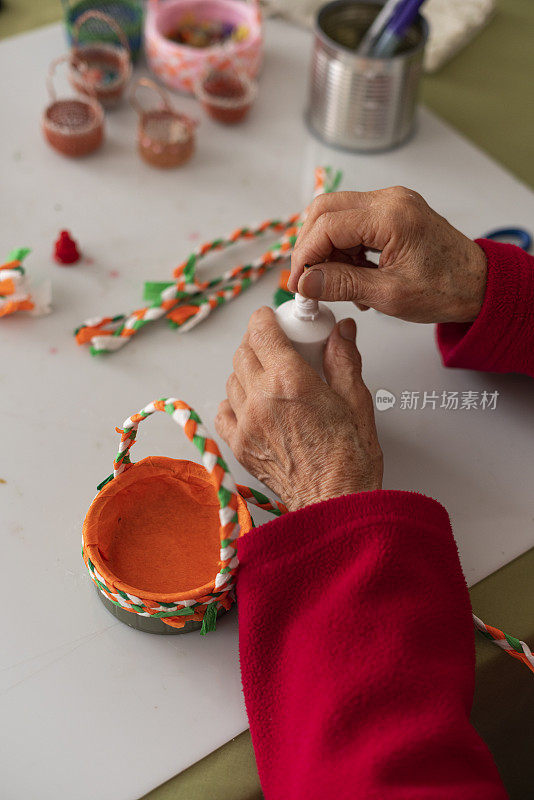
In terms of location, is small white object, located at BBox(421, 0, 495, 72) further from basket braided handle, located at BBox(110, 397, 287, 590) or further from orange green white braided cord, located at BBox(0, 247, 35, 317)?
basket braided handle, located at BBox(110, 397, 287, 590)

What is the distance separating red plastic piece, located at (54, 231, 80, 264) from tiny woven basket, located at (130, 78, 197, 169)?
22cm

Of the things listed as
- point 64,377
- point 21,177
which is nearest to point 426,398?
point 64,377

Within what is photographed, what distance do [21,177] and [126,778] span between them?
845mm

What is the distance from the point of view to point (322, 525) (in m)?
0.69

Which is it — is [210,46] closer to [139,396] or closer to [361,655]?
[139,396]

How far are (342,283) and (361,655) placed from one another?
1.24 ft

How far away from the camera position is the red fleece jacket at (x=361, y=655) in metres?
0.61

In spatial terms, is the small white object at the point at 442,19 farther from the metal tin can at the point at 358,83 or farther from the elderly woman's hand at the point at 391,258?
the elderly woman's hand at the point at 391,258

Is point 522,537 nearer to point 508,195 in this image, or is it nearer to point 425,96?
point 508,195

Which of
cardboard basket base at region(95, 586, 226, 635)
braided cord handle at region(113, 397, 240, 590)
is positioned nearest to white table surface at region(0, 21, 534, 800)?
cardboard basket base at region(95, 586, 226, 635)

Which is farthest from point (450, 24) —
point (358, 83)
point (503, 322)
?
point (503, 322)

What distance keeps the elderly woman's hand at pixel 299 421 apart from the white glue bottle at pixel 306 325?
0.04ft

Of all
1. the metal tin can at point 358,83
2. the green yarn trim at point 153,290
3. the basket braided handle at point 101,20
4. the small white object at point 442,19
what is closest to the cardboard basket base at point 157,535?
the green yarn trim at point 153,290

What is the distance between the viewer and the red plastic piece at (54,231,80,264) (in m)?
1.04
